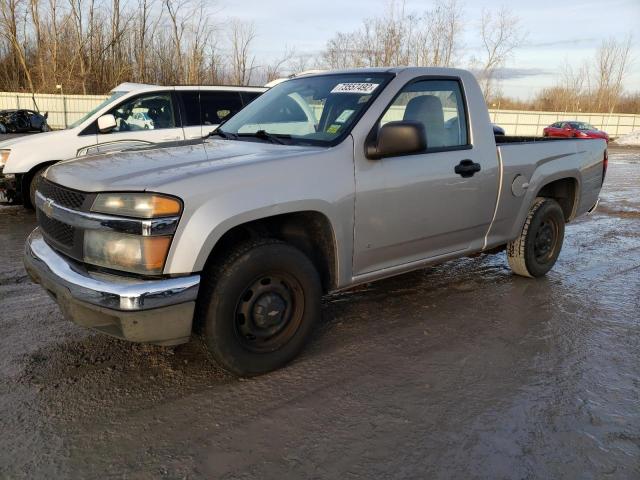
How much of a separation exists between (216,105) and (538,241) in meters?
5.16

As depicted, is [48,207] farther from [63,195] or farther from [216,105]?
[216,105]

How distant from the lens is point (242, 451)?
8.11ft

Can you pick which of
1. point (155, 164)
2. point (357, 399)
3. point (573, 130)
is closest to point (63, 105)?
point (573, 130)

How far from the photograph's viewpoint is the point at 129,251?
2607 mm

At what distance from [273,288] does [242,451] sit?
0.94 meters

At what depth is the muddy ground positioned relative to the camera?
2400 millimetres

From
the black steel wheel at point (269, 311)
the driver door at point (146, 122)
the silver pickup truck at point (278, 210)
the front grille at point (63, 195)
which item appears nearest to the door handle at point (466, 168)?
the silver pickup truck at point (278, 210)

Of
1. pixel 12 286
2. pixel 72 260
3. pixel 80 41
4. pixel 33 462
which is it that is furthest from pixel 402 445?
pixel 80 41

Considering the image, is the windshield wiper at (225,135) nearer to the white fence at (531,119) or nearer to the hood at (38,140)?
the hood at (38,140)

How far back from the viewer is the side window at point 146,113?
291 inches

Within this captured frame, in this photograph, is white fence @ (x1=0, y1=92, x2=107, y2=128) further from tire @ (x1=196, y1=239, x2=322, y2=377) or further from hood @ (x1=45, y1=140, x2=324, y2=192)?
tire @ (x1=196, y1=239, x2=322, y2=377)

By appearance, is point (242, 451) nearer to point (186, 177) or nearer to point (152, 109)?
point (186, 177)

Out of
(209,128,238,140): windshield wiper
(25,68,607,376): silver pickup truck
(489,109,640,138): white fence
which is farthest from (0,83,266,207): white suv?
(489,109,640,138): white fence

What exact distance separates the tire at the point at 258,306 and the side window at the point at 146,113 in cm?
524
